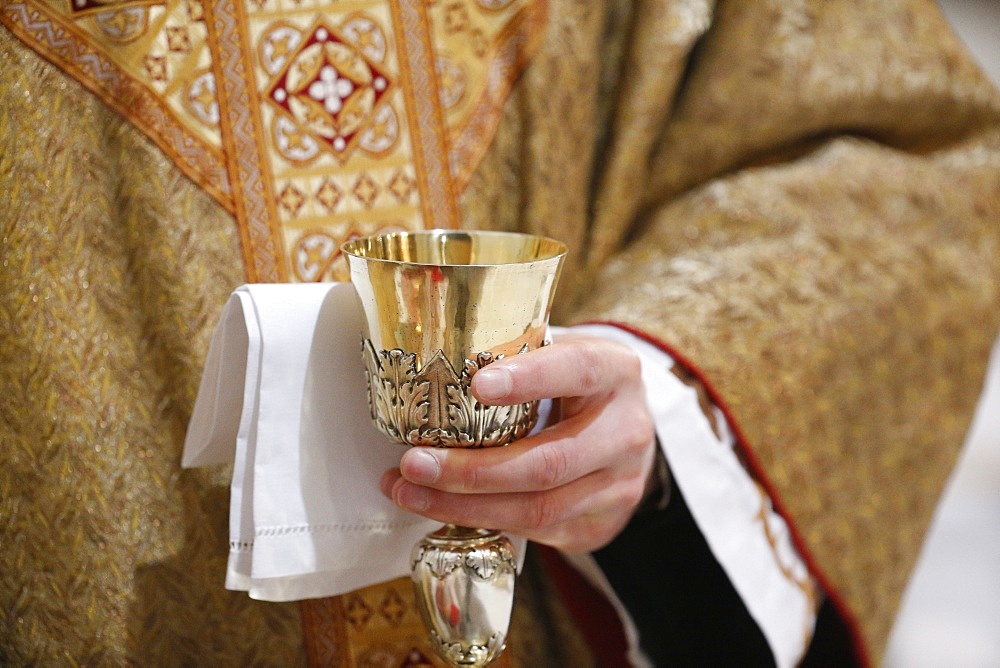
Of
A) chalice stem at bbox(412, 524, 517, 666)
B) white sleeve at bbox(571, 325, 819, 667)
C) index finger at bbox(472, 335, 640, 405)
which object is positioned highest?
index finger at bbox(472, 335, 640, 405)

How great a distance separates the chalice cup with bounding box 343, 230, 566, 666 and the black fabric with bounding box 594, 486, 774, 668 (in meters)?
0.32

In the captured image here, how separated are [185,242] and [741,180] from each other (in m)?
0.63

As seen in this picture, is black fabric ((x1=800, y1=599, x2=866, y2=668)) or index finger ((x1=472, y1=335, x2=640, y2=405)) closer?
index finger ((x1=472, y1=335, x2=640, y2=405))

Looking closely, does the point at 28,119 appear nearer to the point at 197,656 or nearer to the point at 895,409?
the point at 197,656

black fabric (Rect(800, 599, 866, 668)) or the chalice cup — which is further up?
the chalice cup

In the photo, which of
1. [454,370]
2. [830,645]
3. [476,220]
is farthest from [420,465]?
[830,645]

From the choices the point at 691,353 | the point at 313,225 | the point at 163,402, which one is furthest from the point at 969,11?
the point at 163,402

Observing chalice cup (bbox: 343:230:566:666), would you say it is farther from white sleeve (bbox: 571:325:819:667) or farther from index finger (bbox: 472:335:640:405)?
white sleeve (bbox: 571:325:819:667)

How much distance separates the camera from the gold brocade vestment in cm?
66

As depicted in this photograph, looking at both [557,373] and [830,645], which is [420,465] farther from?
[830,645]

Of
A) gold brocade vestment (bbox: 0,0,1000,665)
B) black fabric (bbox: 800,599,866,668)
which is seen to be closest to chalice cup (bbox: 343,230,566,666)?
gold brocade vestment (bbox: 0,0,1000,665)

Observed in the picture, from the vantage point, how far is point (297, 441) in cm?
57

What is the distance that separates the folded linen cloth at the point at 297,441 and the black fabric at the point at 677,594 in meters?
0.31

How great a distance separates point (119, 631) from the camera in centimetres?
67
